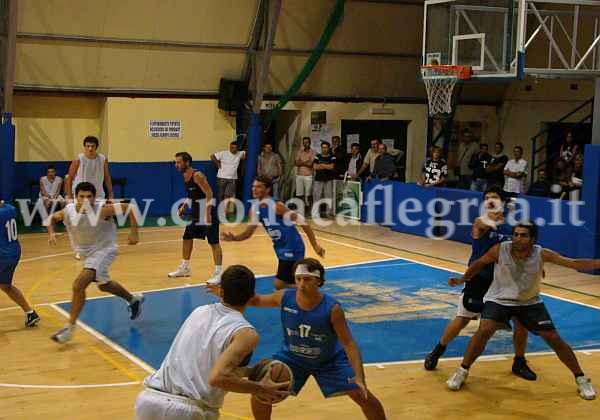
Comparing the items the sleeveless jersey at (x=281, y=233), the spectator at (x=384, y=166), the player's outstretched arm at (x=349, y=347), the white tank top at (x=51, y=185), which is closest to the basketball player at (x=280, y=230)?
the sleeveless jersey at (x=281, y=233)

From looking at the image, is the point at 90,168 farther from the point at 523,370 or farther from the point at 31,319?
the point at 523,370

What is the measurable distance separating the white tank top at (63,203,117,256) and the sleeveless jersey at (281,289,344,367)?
3695mm

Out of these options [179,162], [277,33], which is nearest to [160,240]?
[179,162]

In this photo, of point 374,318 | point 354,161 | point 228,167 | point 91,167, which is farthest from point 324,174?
point 374,318

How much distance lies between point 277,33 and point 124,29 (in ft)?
13.1

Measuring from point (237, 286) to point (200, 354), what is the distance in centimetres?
40

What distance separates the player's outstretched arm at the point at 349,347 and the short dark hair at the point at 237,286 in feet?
5.10

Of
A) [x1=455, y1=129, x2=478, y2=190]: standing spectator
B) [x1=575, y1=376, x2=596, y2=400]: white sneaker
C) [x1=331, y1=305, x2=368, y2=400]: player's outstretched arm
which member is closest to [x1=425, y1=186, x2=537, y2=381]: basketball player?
[x1=575, y1=376, x2=596, y2=400]: white sneaker

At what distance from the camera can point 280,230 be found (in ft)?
32.3

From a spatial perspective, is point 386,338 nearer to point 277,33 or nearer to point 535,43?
→ point 277,33

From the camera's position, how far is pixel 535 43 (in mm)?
23094

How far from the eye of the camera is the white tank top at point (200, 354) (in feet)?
14.9

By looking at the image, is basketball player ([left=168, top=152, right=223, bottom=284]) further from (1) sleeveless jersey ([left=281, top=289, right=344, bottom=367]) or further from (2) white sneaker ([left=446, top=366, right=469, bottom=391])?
(1) sleeveless jersey ([left=281, top=289, right=344, bottom=367])

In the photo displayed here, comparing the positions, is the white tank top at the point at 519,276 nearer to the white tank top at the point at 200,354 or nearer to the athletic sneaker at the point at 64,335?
the white tank top at the point at 200,354
